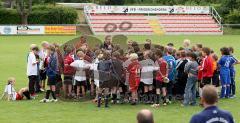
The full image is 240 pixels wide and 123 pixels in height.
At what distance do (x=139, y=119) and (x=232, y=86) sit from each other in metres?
10.9

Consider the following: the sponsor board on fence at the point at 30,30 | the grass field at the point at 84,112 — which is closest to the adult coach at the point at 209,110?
the grass field at the point at 84,112

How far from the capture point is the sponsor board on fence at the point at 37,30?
48.9 m

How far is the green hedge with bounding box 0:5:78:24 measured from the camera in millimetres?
58344

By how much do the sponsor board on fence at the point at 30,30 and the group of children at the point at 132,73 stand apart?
33.2 metres

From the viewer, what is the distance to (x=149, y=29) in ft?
178

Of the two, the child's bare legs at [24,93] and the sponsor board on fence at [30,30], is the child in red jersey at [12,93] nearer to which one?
the child's bare legs at [24,93]

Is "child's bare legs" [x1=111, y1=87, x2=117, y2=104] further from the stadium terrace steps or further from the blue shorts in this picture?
the stadium terrace steps

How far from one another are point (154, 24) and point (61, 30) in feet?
34.3

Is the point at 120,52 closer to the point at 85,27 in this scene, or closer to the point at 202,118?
the point at 202,118

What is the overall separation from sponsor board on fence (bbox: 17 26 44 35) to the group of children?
3320 cm

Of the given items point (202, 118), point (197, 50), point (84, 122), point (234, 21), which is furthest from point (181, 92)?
point (234, 21)

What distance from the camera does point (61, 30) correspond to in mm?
50938

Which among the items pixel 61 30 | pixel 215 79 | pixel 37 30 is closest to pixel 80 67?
pixel 215 79

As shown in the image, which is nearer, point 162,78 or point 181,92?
point 162,78
